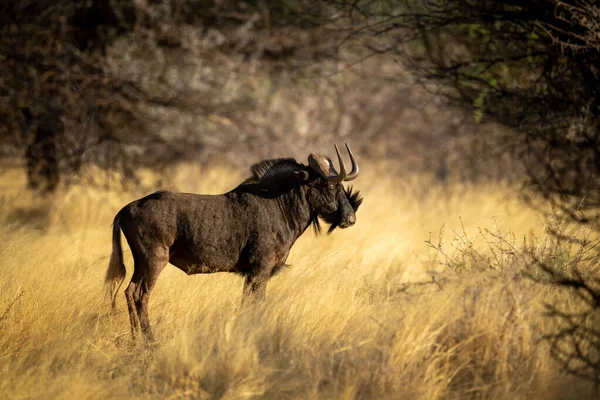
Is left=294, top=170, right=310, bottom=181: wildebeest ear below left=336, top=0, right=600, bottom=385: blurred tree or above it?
below

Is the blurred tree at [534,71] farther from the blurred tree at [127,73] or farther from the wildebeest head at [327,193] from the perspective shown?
the blurred tree at [127,73]

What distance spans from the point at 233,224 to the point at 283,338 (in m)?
1.46

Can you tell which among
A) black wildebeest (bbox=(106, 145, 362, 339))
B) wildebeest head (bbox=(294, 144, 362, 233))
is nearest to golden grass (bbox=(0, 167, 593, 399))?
black wildebeest (bbox=(106, 145, 362, 339))

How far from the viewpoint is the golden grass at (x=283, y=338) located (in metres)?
4.92

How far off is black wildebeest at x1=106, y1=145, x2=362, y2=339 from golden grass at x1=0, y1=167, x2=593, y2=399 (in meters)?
0.34

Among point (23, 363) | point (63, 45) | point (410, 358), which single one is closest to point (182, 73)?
point (63, 45)

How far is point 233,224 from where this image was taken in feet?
21.9

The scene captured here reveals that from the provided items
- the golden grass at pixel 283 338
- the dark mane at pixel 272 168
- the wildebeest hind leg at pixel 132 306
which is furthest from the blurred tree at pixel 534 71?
the wildebeest hind leg at pixel 132 306

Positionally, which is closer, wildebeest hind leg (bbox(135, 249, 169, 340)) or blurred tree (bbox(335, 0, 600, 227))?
wildebeest hind leg (bbox(135, 249, 169, 340))

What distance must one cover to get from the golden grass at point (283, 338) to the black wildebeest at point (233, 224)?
34cm

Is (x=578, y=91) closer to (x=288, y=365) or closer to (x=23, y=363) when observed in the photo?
(x=288, y=365)

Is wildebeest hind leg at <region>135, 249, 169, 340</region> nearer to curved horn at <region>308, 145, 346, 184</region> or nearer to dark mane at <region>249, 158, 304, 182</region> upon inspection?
dark mane at <region>249, 158, 304, 182</region>

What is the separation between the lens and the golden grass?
4.92m

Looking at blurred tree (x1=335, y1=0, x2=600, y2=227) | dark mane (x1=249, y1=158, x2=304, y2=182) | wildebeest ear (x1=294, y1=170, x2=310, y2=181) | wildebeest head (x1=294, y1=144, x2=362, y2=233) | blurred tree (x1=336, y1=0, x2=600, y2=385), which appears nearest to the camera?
wildebeest ear (x1=294, y1=170, x2=310, y2=181)
